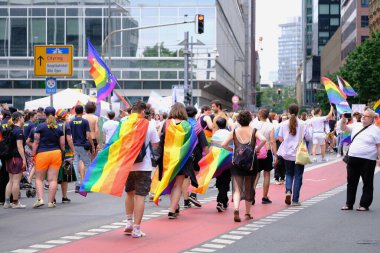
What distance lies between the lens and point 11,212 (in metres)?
14.6

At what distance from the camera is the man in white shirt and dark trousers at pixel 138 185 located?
11.2 m

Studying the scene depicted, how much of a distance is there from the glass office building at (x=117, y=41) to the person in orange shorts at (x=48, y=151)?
43.7 m

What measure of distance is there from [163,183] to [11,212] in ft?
9.42

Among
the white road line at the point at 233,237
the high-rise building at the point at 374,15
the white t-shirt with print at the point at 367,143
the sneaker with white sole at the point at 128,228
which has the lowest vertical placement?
the white road line at the point at 233,237

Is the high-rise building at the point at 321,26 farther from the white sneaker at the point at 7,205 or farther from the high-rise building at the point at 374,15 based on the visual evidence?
the white sneaker at the point at 7,205

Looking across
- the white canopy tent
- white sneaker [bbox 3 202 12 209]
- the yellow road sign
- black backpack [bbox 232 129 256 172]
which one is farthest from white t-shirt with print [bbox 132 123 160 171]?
the white canopy tent

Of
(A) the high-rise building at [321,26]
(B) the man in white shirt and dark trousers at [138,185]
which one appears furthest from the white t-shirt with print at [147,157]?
(A) the high-rise building at [321,26]

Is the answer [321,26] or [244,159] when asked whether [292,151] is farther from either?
[321,26]

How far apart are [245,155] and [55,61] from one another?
43.0 ft

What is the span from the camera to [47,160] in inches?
596

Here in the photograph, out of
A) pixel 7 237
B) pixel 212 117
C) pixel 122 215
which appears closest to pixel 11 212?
pixel 122 215

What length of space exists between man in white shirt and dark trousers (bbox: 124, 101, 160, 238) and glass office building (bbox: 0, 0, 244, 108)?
1866 inches

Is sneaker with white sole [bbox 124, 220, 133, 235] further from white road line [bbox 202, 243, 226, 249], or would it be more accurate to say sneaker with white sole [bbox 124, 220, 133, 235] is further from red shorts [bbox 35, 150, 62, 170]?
red shorts [bbox 35, 150, 62, 170]

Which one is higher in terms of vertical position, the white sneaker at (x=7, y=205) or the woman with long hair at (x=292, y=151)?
the woman with long hair at (x=292, y=151)
